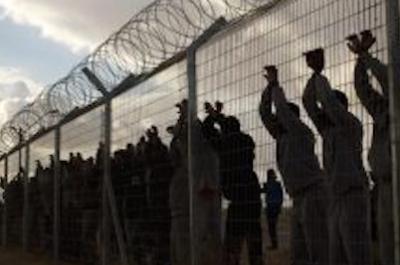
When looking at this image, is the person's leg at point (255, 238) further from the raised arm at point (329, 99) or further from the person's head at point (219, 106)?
the raised arm at point (329, 99)

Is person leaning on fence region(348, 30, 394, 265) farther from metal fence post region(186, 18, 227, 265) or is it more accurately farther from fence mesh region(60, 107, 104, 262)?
fence mesh region(60, 107, 104, 262)

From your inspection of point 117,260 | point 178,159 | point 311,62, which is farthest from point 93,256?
point 311,62

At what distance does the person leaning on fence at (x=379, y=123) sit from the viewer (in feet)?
20.7

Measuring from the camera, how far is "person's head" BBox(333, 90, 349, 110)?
6714mm

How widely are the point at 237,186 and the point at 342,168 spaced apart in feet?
5.24

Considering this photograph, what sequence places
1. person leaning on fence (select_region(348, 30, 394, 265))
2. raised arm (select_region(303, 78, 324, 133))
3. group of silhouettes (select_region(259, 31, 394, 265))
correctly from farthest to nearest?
raised arm (select_region(303, 78, 324, 133)) → group of silhouettes (select_region(259, 31, 394, 265)) → person leaning on fence (select_region(348, 30, 394, 265))

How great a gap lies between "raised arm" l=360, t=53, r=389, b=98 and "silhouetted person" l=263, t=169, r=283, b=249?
1462 mm

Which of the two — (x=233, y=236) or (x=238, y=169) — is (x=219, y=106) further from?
(x=233, y=236)

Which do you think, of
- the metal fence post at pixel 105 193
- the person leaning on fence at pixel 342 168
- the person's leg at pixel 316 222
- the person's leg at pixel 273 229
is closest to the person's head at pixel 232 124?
the person's leg at pixel 273 229

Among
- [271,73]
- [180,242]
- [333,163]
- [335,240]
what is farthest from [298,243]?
[180,242]

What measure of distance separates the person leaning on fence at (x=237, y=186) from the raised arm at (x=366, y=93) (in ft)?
4.94

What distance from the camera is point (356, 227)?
273 inches

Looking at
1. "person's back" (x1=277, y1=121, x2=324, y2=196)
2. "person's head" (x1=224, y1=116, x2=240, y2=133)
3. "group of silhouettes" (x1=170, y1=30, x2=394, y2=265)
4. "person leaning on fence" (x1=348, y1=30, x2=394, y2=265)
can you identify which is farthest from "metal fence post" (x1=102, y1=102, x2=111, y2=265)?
"person leaning on fence" (x1=348, y1=30, x2=394, y2=265)

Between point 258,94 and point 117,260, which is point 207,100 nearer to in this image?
point 258,94
